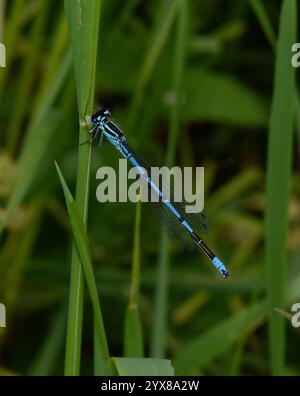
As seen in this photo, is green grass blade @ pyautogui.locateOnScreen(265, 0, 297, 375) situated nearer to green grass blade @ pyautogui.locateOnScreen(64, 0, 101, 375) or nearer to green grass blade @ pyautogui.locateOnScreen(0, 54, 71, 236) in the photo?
green grass blade @ pyautogui.locateOnScreen(64, 0, 101, 375)

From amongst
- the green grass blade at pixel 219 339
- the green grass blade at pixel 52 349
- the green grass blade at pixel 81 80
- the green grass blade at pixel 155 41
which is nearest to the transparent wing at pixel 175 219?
the green grass blade at pixel 219 339

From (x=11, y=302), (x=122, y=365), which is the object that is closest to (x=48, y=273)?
(x=11, y=302)

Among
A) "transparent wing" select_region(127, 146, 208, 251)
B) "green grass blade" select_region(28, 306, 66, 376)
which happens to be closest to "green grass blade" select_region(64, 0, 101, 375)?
"transparent wing" select_region(127, 146, 208, 251)

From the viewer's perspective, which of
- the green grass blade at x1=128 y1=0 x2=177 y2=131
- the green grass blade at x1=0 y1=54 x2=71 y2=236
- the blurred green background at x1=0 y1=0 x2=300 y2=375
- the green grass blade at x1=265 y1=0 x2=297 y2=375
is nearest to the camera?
the green grass blade at x1=265 y1=0 x2=297 y2=375

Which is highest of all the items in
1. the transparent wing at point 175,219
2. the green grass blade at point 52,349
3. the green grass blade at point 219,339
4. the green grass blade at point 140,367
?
the transparent wing at point 175,219

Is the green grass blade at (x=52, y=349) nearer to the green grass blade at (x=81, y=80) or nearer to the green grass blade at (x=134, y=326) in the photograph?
the green grass blade at (x=134, y=326)

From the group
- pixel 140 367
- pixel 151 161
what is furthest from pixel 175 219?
pixel 140 367
